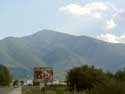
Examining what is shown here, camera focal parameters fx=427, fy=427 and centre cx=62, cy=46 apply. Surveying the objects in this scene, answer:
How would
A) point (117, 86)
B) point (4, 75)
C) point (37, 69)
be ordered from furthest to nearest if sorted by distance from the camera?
point (4, 75) → point (37, 69) → point (117, 86)

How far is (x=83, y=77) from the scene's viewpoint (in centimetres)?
5797

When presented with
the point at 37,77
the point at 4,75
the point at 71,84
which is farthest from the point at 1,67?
the point at 37,77

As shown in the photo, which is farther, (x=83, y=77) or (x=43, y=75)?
(x=83, y=77)

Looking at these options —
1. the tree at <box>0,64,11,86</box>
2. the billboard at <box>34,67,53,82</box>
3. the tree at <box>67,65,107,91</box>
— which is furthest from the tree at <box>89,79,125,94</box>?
the tree at <box>0,64,11,86</box>

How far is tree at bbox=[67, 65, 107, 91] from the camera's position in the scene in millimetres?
57216

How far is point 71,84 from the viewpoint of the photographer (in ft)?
A: 195

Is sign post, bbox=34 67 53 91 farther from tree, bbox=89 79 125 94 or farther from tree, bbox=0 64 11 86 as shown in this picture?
tree, bbox=0 64 11 86

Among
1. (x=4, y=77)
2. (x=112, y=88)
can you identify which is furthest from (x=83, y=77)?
(x=4, y=77)

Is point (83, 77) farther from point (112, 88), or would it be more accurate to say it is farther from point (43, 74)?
point (112, 88)

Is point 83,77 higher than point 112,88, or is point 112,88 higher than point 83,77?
point 83,77

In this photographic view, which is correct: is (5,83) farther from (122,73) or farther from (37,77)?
(37,77)

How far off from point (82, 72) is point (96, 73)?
1.95 metres

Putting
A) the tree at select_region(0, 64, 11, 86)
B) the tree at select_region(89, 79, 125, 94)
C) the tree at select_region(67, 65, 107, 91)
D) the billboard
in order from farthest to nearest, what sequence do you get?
1. the tree at select_region(0, 64, 11, 86)
2. the tree at select_region(67, 65, 107, 91)
3. the billboard
4. the tree at select_region(89, 79, 125, 94)

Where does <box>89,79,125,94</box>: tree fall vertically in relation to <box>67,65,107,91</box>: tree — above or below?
below
